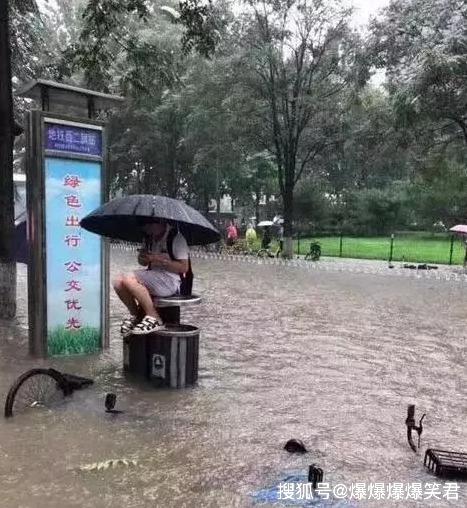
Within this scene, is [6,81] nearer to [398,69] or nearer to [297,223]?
[398,69]

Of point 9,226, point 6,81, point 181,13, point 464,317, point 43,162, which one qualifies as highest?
point 181,13

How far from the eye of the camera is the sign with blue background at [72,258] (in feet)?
24.1

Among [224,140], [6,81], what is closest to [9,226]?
[6,81]

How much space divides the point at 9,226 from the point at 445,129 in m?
17.3

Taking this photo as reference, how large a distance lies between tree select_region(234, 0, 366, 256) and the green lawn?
156 inches

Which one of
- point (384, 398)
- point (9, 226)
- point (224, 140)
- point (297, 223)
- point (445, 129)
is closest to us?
point (384, 398)

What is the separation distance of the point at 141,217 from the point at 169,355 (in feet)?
4.67

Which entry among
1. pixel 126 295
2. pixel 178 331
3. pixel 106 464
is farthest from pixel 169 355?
pixel 106 464

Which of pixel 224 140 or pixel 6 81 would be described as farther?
pixel 224 140

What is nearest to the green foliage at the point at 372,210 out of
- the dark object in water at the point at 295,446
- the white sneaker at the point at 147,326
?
the white sneaker at the point at 147,326

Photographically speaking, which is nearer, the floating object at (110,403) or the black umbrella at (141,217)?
the floating object at (110,403)

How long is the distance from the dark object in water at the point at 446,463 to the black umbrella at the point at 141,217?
3.01 m

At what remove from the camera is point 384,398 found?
6.41 m

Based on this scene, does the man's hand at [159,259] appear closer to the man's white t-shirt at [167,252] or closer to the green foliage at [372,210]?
the man's white t-shirt at [167,252]
